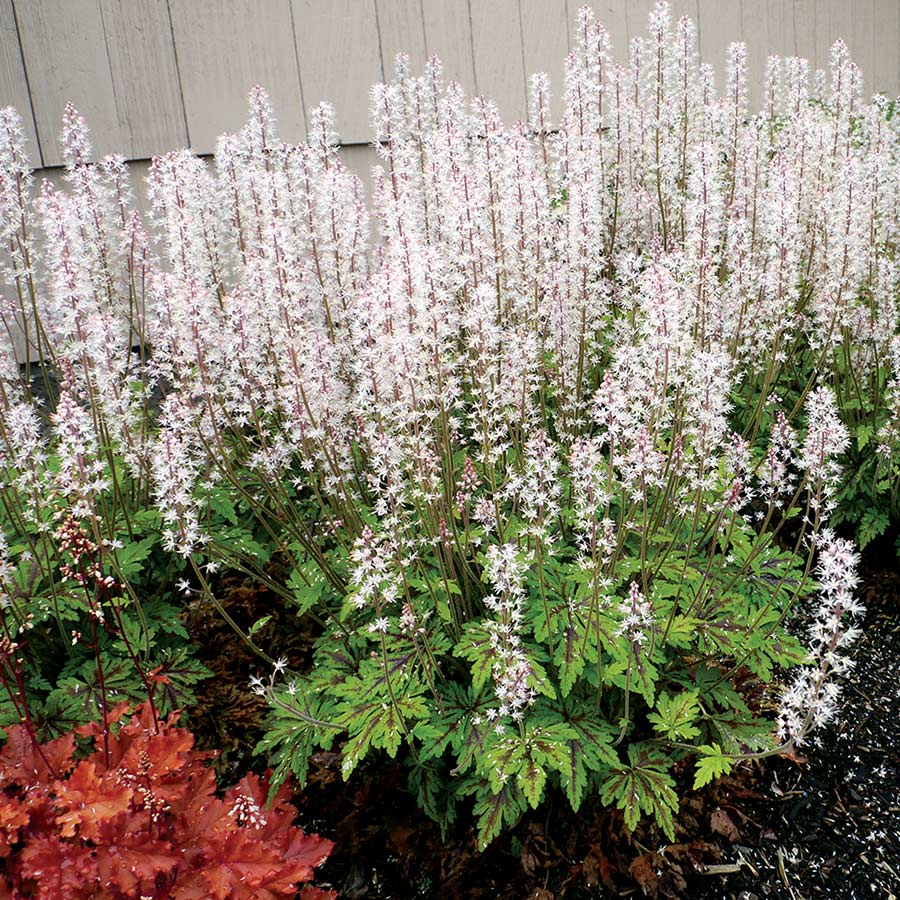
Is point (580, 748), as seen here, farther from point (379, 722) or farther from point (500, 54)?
point (500, 54)

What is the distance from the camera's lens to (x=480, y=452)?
3.31m

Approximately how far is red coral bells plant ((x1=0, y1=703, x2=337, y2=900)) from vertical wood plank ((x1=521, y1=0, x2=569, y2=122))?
5.36m

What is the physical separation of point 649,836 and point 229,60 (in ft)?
16.6

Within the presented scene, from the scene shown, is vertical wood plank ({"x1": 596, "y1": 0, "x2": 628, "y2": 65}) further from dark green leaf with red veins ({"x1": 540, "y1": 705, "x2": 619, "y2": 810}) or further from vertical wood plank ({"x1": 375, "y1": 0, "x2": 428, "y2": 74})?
dark green leaf with red veins ({"x1": 540, "y1": 705, "x2": 619, "y2": 810})

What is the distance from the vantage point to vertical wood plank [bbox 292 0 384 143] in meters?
5.41

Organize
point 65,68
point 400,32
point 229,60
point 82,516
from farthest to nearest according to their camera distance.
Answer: point 400,32 → point 229,60 → point 65,68 → point 82,516

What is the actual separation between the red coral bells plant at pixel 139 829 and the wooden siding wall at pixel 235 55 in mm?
3970

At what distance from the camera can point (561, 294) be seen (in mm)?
3299

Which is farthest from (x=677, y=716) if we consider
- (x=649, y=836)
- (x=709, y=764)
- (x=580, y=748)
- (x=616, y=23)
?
(x=616, y=23)

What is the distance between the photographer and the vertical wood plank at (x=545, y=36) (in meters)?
6.03

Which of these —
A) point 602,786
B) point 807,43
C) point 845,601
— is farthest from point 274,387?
point 807,43

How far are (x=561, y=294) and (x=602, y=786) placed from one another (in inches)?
73.7

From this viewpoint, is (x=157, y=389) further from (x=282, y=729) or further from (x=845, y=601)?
(x=845, y=601)

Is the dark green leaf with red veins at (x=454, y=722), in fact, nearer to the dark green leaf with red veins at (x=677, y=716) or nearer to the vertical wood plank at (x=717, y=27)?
the dark green leaf with red veins at (x=677, y=716)
